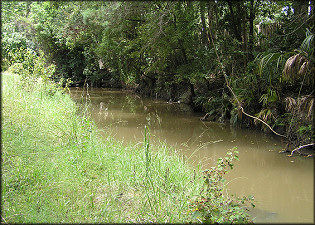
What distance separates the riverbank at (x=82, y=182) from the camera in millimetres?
2734

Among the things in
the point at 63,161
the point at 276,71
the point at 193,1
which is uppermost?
the point at 193,1

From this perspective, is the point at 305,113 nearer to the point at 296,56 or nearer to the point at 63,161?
the point at 296,56

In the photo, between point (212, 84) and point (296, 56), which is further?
point (212, 84)

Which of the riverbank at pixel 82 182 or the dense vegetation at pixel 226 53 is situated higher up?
the dense vegetation at pixel 226 53

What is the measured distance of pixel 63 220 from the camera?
2.62 m

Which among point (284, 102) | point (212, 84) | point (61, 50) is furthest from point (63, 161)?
point (61, 50)

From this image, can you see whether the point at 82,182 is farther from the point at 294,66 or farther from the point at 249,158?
the point at 294,66

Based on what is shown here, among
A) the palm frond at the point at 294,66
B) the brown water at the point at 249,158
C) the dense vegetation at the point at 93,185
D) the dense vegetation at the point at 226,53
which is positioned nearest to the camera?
the dense vegetation at the point at 93,185

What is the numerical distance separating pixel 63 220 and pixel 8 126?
2.54m

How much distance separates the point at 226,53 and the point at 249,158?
183 inches

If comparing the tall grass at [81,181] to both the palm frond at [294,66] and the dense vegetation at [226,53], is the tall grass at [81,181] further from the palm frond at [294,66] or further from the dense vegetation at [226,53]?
the dense vegetation at [226,53]

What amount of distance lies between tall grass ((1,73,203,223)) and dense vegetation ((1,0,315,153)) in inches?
135

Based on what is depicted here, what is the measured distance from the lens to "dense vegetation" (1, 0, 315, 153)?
6.60 m

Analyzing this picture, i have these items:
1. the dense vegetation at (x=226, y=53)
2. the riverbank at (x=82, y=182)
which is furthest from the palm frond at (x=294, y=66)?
the riverbank at (x=82, y=182)
